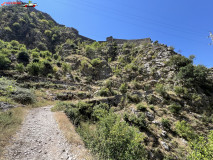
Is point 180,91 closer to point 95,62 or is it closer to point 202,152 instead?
point 202,152

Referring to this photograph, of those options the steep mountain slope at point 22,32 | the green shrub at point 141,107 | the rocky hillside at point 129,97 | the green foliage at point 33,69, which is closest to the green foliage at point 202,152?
the rocky hillside at point 129,97

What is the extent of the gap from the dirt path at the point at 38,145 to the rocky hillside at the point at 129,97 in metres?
1.46

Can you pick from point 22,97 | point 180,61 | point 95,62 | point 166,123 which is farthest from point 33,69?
point 180,61

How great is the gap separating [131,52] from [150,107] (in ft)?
103

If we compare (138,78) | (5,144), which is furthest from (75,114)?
(138,78)

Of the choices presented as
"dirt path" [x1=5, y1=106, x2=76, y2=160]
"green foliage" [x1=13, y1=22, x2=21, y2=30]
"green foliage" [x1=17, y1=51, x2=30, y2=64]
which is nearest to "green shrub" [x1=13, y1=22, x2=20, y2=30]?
"green foliage" [x1=13, y1=22, x2=21, y2=30]

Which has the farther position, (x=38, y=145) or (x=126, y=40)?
(x=126, y=40)

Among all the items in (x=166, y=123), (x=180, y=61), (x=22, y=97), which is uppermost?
(x=180, y=61)

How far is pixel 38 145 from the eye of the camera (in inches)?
177

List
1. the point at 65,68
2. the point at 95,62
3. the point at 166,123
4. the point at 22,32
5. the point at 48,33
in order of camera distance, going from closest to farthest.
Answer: the point at 166,123 < the point at 65,68 < the point at 95,62 < the point at 22,32 < the point at 48,33

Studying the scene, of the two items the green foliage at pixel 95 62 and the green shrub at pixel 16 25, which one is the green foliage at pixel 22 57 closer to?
the green foliage at pixel 95 62

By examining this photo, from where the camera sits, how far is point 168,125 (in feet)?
34.6

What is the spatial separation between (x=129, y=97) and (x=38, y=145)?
1419cm

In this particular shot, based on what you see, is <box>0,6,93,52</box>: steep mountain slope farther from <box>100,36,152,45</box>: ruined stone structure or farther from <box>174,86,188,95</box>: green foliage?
<box>174,86,188,95</box>: green foliage
